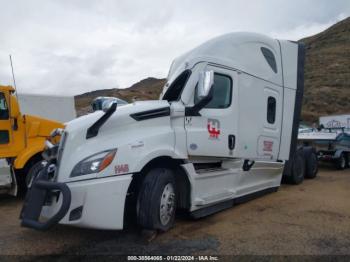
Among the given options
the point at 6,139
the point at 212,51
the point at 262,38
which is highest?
the point at 262,38

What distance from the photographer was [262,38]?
6855 millimetres

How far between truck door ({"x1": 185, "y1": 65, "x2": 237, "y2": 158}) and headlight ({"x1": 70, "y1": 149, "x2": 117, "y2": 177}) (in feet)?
4.44

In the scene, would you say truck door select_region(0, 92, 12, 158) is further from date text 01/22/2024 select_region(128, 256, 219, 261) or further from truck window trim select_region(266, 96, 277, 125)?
A: truck window trim select_region(266, 96, 277, 125)

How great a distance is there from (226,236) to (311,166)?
20.3 ft

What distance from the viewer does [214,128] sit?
18.0ft

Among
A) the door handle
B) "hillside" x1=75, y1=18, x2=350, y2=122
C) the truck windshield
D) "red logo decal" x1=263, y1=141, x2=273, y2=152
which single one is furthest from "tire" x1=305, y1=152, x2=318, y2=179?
"hillside" x1=75, y1=18, x2=350, y2=122

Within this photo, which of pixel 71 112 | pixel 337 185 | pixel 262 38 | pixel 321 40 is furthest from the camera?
pixel 321 40

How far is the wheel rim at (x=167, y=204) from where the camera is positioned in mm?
4730

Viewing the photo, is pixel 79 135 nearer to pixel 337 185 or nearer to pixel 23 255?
pixel 23 255

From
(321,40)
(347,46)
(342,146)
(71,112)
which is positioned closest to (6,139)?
(71,112)

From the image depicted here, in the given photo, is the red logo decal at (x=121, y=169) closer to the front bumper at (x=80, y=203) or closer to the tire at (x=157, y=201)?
the front bumper at (x=80, y=203)

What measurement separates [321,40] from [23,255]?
64.7 meters

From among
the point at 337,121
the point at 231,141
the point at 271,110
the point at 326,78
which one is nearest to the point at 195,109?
the point at 231,141

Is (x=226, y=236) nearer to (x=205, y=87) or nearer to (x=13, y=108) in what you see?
(x=205, y=87)
